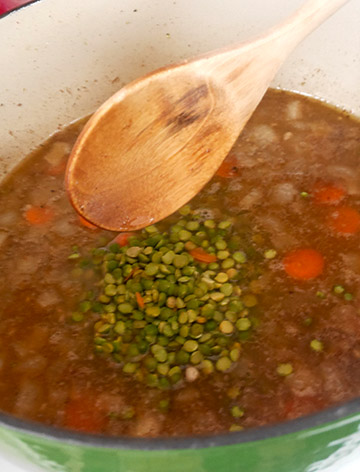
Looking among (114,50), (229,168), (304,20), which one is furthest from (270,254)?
(114,50)

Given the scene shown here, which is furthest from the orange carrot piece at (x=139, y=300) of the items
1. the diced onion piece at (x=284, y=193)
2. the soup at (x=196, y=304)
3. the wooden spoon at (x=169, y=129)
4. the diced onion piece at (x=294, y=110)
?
the diced onion piece at (x=294, y=110)

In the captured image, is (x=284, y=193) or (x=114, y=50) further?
(x=114, y=50)

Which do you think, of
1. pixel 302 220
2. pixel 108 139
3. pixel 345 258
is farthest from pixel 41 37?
pixel 345 258

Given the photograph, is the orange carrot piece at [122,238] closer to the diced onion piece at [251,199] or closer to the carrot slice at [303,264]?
the diced onion piece at [251,199]

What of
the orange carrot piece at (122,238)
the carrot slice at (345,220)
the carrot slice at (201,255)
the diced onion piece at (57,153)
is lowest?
the carrot slice at (345,220)

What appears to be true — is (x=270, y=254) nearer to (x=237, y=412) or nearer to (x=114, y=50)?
(x=237, y=412)

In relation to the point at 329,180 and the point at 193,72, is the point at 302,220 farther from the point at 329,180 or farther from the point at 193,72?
the point at 193,72
